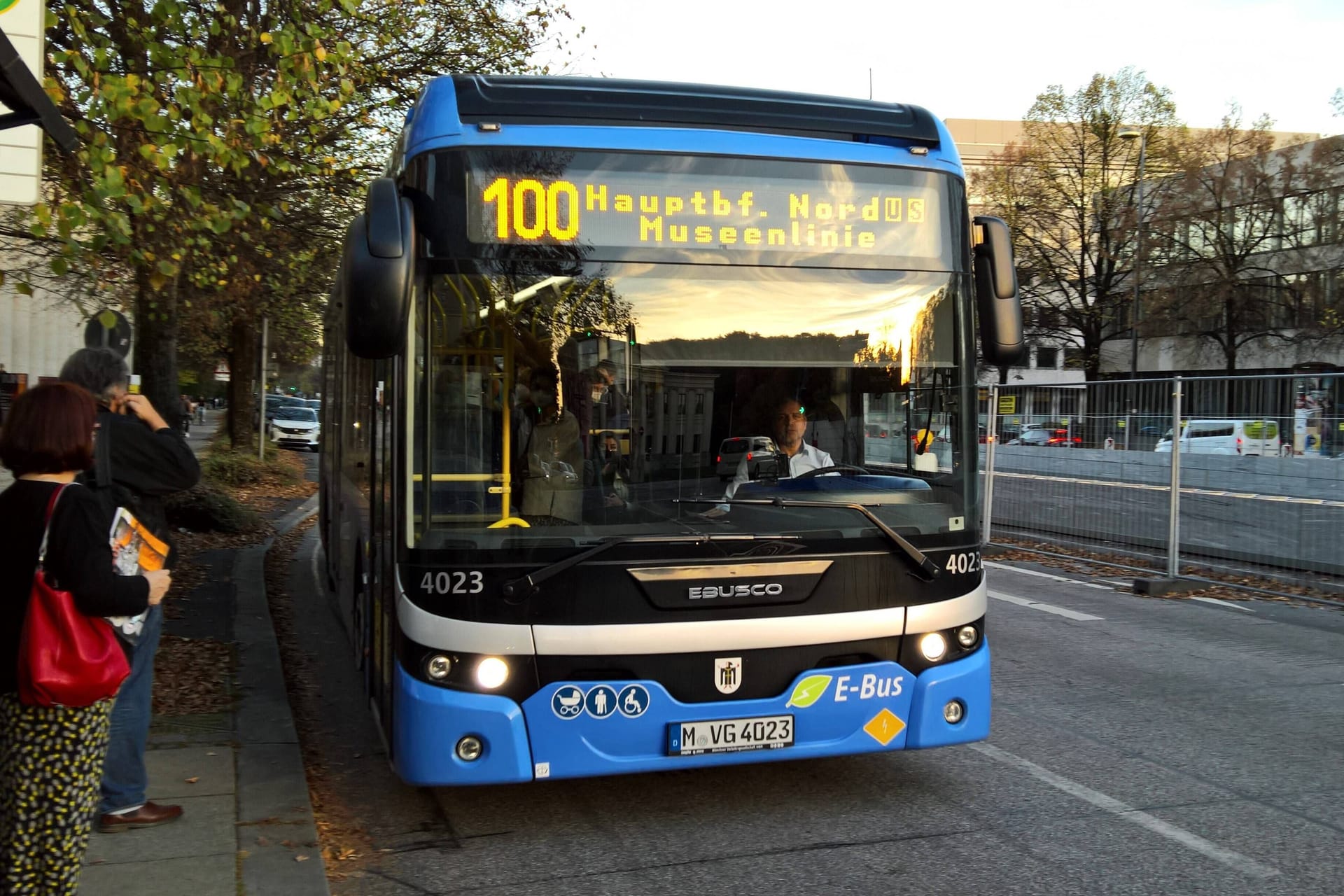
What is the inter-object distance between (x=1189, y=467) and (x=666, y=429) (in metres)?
A: 10.2

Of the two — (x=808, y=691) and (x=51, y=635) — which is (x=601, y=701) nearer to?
(x=808, y=691)

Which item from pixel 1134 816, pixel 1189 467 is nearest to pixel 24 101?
pixel 1134 816

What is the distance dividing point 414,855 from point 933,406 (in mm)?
2797

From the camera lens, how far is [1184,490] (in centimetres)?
1363

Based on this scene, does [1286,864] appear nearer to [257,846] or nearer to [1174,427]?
[257,846]

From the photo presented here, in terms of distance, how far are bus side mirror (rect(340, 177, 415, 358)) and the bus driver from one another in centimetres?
148

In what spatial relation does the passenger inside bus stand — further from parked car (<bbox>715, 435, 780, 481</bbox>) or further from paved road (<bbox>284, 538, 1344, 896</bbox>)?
paved road (<bbox>284, 538, 1344, 896</bbox>)

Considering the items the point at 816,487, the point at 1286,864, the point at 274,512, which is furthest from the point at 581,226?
the point at 274,512

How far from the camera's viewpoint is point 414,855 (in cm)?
487

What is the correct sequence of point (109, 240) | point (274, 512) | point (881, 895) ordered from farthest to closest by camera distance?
point (274, 512), point (109, 240), point (881, 895)

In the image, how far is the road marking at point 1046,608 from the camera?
36.5 feet

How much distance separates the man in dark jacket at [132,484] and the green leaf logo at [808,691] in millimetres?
2410

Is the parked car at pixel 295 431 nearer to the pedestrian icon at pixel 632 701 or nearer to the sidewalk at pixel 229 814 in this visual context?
the sidewalk at pixel 229 814

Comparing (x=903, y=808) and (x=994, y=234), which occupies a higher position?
(x=994, y=234)
